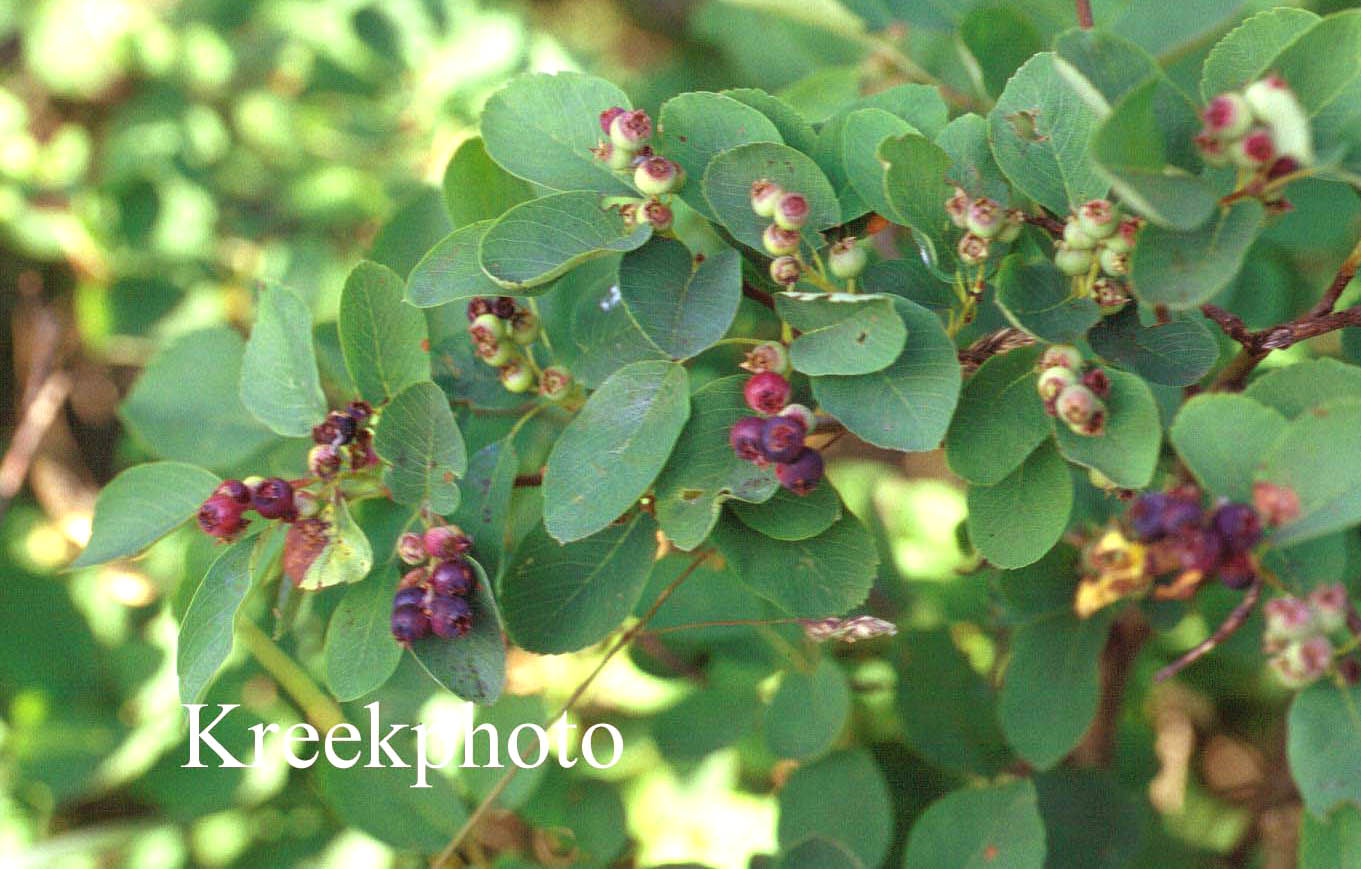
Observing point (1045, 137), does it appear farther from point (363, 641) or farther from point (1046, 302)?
point (363, 641)

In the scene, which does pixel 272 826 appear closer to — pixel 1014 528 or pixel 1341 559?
pixel 1014 528

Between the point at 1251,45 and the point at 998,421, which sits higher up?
the point at 1251,45

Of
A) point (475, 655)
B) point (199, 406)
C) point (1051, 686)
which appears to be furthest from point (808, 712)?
point (199, 406)

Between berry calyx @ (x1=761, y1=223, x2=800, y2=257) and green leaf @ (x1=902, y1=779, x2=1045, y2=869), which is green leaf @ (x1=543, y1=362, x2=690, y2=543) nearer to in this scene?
berry calyx @ (x1=761, y1=223, x2=800, y2=257)

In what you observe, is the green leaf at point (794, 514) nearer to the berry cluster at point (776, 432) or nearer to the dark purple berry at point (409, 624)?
the berry cluster at point (776, 432)

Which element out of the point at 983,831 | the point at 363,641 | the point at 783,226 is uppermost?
the point at 783,226

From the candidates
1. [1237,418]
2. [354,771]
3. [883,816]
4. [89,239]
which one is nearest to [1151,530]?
[1237,418]

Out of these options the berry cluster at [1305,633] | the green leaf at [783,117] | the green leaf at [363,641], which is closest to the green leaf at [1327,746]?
the berry cluster at [1305,633]
